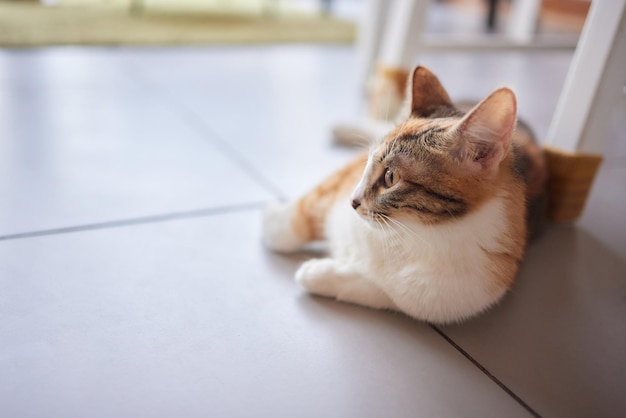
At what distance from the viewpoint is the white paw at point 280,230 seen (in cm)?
135

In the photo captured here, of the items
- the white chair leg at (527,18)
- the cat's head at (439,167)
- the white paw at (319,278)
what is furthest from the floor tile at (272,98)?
the white chair leg at (527,18)

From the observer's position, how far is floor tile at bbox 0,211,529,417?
3.04 feet

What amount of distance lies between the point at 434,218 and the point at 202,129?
125 cm

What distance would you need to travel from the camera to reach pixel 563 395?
1008 millimetres

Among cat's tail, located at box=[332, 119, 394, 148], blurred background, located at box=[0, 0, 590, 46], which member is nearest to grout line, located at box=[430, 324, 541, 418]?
cat's tail, located at box=[332, 119, 394, 148]

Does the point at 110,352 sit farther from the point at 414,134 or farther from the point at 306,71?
the point at 306,71

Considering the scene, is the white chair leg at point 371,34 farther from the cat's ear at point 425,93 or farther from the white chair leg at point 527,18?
the cat's ear at point 425,93

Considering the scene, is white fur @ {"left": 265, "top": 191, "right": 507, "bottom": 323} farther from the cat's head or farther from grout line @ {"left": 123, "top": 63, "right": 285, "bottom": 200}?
grout line @ {"left": 123, "top": 63, "right": 285, "bottom": 200}

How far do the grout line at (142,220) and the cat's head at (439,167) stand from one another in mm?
540

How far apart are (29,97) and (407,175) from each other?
172 centimetres

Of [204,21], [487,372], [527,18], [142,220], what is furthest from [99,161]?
[527,18]

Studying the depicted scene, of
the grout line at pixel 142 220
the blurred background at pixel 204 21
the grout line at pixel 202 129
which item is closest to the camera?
the grout line at pixel 142 220

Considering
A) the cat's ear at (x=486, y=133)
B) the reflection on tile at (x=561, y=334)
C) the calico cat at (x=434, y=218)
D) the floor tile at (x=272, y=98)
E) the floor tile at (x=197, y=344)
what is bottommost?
the floor tile at (x=197, y=344)

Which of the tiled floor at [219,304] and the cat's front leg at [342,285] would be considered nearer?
the tiled floor at [219,304]
